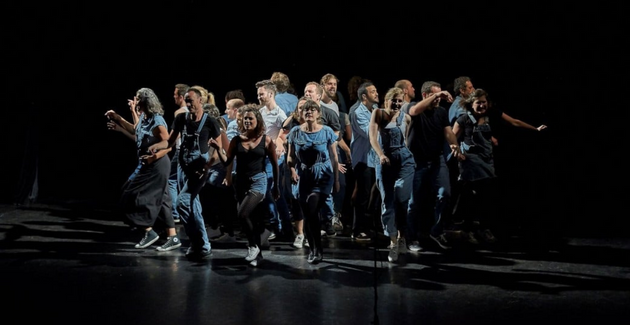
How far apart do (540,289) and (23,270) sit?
14.3 feet

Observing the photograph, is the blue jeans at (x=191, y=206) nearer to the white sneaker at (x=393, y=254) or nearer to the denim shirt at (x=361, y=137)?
the white sneaker at (x=393, y=254)

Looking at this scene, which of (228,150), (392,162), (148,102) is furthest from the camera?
(148,102)

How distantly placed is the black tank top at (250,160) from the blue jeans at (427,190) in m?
1.58

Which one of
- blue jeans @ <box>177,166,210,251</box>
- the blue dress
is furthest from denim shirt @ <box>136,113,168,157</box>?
the blue dress

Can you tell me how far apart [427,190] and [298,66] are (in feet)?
13.9

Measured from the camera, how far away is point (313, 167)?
6.70 meters

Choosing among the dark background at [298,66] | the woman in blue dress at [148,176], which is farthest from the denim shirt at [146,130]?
the dark background at [298,66]

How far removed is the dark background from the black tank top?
3806mm

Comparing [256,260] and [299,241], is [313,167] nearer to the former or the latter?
[256,260]

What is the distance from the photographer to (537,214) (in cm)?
946

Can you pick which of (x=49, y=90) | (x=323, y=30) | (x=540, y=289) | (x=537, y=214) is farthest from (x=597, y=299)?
(x=49, y=90)

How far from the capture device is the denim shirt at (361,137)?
26.2ft

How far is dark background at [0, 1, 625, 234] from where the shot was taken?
9883 millimetres

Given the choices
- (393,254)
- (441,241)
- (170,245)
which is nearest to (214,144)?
(170,245)
